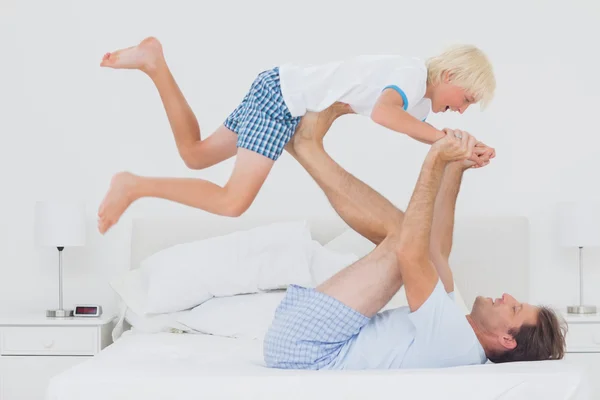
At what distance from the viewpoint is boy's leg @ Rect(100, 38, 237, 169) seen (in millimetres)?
2592

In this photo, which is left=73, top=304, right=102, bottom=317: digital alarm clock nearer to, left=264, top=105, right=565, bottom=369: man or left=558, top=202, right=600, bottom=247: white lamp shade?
left=264, top=105, right=565, bottom=369: man

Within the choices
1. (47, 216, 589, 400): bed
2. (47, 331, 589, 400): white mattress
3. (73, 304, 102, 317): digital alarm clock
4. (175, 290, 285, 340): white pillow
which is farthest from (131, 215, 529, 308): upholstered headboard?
(47, 331, 589, 400): white mattress

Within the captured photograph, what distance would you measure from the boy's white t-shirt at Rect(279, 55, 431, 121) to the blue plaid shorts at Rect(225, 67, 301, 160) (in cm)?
3

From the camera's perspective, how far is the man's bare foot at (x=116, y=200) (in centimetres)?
234

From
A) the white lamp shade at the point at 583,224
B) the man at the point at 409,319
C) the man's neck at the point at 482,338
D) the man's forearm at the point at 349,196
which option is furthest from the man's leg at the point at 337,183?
the white lamp shade at the point at 583,224

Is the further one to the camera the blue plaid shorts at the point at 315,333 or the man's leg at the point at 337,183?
the man's leg at the point at 337,183

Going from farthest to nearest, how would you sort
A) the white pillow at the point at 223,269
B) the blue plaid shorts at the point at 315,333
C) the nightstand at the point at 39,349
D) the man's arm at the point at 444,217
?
the nightstand at the point at 39,349 < the white pillow at the point at 223,269 < the man's arm at the point at 444,217 < the blue plaid shorts at the point at 315,333


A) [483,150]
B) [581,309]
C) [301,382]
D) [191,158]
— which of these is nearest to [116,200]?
[191,158]

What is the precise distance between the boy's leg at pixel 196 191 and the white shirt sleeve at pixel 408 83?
433mm

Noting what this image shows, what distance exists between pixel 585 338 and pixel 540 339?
147 cm

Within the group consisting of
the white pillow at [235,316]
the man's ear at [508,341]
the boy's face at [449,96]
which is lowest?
the white pillow at [235,316]

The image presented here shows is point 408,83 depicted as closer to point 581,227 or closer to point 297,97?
point 297,97

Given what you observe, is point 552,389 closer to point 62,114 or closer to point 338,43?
point 338,43

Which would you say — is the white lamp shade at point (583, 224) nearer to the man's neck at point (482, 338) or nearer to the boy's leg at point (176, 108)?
the man's neck at point (482, 338)
